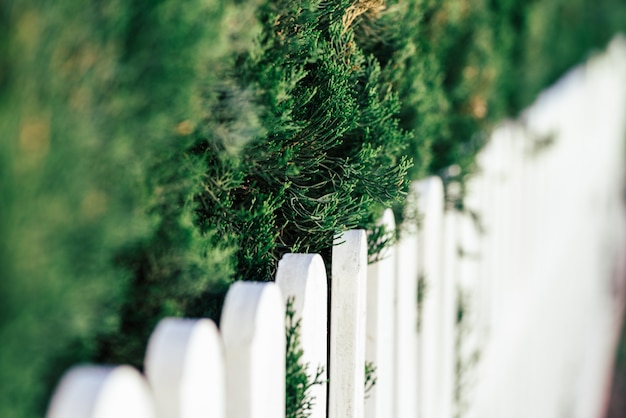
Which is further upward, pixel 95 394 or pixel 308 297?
pixel 308 297

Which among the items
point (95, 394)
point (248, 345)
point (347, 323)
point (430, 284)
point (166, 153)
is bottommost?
point (95, 394)

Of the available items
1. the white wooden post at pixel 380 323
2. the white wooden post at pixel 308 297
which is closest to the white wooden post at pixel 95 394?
the white wooden post at pixel 308 297

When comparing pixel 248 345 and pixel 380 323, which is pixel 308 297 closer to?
pixel 248 345

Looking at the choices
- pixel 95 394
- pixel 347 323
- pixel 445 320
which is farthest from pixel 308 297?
pixel 445 320

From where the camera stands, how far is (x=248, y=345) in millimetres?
1324

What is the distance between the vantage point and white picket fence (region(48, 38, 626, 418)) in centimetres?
117

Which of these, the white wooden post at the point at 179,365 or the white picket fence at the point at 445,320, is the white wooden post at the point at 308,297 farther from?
the white wooden post at the point at 179,365

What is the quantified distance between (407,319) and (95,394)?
1.45 m

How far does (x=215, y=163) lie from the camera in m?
1.49

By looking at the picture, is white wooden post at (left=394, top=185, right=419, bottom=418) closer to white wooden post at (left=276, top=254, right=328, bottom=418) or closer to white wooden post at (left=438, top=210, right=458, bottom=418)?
white wooden post at (left=438, top=210, right=458, bottom=418)

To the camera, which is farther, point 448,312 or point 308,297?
point 448,312

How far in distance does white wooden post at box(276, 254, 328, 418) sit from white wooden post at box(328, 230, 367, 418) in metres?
0.12

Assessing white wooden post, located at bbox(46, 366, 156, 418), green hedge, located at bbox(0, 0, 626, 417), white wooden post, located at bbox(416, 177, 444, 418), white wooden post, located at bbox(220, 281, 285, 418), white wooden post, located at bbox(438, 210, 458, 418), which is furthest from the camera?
white wooden post, located at bbox(438, 210, 458, 418)

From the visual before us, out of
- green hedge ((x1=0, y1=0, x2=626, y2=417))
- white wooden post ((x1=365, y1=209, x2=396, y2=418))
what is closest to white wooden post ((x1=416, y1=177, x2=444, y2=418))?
green hedge ((x1=0, y1=0, x2=626, y2=417))
